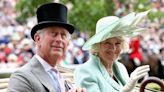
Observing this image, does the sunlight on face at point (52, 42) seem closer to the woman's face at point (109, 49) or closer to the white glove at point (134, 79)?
the white glove at point (134, 79)

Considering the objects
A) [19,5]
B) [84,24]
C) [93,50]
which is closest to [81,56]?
[84,24]

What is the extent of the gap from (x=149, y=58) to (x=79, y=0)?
9.24 ft

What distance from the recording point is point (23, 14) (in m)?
13.6

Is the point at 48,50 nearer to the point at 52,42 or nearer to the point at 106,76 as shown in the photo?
the point at 52,42

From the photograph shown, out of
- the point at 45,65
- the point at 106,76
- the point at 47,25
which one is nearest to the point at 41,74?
the point at 45,65

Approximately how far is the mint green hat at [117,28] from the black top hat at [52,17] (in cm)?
50

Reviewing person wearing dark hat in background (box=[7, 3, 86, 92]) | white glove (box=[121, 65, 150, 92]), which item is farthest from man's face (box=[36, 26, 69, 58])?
white glove (box=[121, 65, 150, 92])

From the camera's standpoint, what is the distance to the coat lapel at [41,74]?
3.55 metres

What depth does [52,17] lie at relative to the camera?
3.69m

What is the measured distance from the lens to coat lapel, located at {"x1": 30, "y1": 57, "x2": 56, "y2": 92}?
3553mm

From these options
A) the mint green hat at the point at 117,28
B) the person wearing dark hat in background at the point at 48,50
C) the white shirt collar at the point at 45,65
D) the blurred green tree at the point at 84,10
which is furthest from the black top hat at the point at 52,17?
the blurred green tree at the point at 84,10

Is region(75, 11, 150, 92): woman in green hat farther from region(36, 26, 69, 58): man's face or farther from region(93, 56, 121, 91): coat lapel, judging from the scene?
region(36, 26, 69, 58): man's face

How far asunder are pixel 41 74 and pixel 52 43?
0.21 m

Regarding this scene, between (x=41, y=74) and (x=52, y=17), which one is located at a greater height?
(x=52, y=17)
